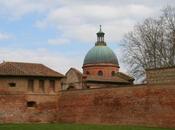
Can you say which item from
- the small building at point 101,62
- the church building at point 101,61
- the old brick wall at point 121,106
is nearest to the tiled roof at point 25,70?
the old brick wall at point 121,106

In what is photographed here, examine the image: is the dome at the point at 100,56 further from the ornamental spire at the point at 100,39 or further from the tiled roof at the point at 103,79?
the tiled roof at the point at 103,79

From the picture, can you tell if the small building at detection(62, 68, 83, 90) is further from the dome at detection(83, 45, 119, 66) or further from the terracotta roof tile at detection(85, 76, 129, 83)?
the dome at detection(83, 45, 119, 66)

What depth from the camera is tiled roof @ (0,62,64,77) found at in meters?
37.3

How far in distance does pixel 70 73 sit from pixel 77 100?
15149mm

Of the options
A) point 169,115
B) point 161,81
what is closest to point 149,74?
point 161,81

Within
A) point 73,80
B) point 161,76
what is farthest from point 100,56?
point 161,76

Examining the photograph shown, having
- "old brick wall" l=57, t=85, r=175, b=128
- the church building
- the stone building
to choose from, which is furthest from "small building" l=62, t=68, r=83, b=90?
"old brick wall" l=57, t=85, r=175, b=128

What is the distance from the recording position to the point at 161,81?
91.8ft

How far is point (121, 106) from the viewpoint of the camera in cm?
3150

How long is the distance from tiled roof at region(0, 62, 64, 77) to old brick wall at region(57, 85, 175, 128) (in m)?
2.36

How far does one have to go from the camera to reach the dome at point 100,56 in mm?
57250

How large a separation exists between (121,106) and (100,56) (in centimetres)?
2620

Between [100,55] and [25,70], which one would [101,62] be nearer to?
[100,55]

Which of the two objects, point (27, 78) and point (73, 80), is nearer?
point (27, 78)
